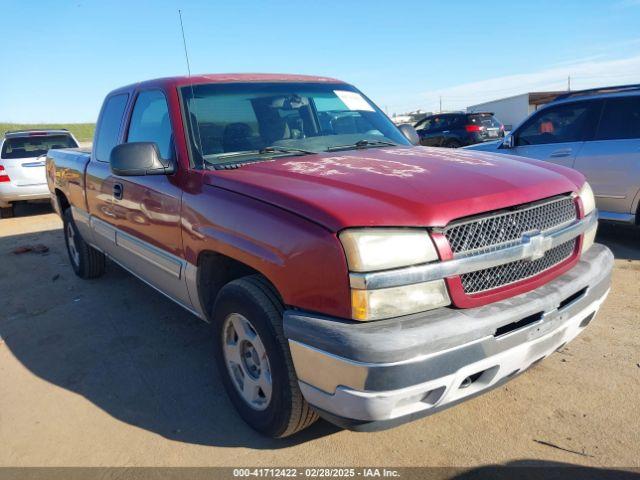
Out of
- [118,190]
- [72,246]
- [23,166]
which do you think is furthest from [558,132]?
[23,166]

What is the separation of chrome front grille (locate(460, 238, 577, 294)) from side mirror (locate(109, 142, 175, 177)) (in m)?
1.88

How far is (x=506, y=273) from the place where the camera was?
2268 millimetres

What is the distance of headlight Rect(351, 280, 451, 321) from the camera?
1.97 m

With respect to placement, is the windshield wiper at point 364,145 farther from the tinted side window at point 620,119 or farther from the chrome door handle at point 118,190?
the tinted side window at point 620,119

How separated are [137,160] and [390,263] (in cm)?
172

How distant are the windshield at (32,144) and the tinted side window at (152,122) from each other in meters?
7.24

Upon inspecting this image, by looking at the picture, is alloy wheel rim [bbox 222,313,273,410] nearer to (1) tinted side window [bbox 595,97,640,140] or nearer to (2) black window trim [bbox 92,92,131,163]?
(2) black window trim [bbox 92,92,131,163]

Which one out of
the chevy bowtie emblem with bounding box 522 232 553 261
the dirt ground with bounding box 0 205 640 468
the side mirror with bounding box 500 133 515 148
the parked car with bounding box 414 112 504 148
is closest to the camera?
the chevy bowtie emblem with bounding box 522 232 553 261

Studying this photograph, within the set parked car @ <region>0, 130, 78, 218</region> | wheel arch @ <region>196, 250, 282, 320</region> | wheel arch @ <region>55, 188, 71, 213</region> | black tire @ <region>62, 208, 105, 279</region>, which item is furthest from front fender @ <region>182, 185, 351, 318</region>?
parked car @ <region>0, 130, 78, 218</region>

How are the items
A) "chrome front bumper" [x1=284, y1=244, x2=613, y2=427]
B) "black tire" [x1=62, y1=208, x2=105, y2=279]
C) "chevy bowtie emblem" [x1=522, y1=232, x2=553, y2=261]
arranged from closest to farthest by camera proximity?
1. "chrome front bumper" [x1=284, y1=244, x2=613, y2=427]
2. "chevy bowtie emblem" [x1=522, y1=232, x2=553, y2=261]
3. "black tire" [x1=62, y1=208, x2=105, y2=279]

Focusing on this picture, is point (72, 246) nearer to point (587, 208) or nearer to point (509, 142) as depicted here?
point (587, 208)

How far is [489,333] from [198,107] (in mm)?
2239

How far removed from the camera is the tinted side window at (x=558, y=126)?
5.84 meters

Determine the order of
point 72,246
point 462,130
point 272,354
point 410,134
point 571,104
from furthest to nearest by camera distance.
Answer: point 462,130 → point 571,104 → point 72,246 → point 410,134 → point 272,354
